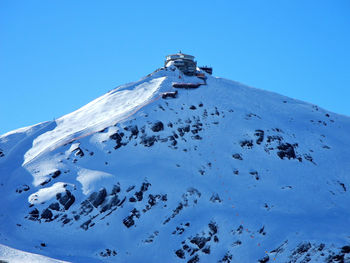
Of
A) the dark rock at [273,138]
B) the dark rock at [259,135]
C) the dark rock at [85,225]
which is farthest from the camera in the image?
the dark rock at [273,138]

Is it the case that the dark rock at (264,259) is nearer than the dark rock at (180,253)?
Yes

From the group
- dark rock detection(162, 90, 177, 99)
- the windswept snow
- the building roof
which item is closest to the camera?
the windswept snow

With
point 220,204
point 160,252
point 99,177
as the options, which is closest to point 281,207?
point 220,204

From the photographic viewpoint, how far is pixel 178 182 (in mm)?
58000

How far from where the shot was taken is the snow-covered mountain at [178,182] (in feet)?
163

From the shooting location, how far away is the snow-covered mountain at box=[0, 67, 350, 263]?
49.7 metres

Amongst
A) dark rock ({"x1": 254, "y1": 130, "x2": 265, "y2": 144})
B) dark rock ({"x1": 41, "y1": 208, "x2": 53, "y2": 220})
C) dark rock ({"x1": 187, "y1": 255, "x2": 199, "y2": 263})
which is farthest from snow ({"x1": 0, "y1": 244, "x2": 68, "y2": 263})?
dark rock ({"x1": 254, "y1": 130, "x2": 265, "y2": 144})

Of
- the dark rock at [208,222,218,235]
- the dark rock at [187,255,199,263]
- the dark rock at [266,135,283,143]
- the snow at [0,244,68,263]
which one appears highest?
the dark rock at [266,135,283,143]

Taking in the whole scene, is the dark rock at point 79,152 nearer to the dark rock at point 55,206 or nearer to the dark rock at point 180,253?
the dark rock at point 55,206

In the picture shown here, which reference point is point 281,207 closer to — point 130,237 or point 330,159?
point 330,159

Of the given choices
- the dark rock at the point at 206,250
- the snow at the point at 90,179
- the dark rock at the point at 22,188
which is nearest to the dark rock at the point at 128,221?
the snow at the point at 90,179

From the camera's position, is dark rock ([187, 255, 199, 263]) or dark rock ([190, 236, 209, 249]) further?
dark rock ([190, 236, 209, 249])

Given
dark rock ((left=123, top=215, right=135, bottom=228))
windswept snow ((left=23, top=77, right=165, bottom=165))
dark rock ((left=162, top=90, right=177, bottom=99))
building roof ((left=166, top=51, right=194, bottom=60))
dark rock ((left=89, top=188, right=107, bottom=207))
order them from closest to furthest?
dark rock ((left=123, top=215, right=135, bottom=228)) < dark rock ((left=89, top=188, right=107, bottom=207)) < windswept snow ((left=23, top=77, right=165, bottom=165)) < dark rock ((left=162, top=90, right=177, bottom=99)) < building roof ((left=166, top=51, right=194, bottom=60))

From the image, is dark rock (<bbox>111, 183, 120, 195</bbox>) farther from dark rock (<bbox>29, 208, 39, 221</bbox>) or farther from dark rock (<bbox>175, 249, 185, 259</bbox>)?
dark rock (<bbox>175, 249, 185, 259</bbox>)
